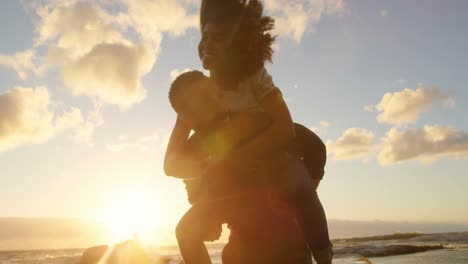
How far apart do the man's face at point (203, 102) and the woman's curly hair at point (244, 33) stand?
21 cm

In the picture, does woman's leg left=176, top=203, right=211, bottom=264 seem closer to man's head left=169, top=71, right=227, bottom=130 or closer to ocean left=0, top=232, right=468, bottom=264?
man's head left=169, top=71, right=227, bottom=130

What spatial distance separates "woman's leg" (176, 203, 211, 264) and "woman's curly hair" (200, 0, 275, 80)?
101cm

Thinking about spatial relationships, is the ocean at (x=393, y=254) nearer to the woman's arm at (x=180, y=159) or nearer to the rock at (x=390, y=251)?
the rock at (x=390, y=251)

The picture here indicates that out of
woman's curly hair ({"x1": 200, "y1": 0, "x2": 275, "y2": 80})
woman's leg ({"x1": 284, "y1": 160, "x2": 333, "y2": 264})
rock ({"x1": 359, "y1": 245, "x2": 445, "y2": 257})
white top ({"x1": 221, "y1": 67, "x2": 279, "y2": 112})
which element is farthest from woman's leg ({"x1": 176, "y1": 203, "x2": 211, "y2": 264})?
rock ({"x1": 359, "y1": 245, "x2": 445, "y2": 257})

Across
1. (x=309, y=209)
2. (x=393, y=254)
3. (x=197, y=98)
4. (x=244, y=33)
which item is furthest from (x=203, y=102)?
(x=393, y=254)

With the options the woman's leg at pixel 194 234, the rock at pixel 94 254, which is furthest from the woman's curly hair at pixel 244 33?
the rock at pixel 94 254

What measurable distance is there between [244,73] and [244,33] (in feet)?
0.94

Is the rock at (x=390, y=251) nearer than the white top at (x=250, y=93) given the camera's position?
No

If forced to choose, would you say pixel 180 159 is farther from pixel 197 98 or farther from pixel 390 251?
pixel 390 251

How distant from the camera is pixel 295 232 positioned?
3.12 m

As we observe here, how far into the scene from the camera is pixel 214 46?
296 centimetres

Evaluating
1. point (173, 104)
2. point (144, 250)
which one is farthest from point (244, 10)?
point (144, 250)

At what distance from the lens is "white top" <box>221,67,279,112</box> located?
281 centimetres

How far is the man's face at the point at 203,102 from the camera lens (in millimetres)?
2801
